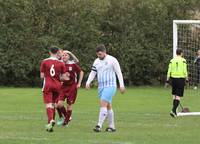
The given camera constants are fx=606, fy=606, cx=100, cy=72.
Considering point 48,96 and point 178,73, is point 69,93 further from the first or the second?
point 178,73

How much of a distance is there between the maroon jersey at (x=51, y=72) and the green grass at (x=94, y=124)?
3.44 ft

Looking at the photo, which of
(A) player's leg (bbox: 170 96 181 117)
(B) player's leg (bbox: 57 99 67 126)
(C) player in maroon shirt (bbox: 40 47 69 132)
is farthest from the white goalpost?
(C) player in maroon shirt (bbox: 40 47 69 132)

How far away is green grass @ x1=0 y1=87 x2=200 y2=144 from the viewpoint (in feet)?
41.3

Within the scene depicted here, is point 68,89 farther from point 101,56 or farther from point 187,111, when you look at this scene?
point 187,111

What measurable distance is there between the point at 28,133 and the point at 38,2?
21.8m

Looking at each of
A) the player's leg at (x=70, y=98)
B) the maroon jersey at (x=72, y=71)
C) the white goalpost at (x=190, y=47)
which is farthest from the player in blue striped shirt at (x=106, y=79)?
the white goalpost at (x=190, y=47)

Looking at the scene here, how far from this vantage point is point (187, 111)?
64.2ft

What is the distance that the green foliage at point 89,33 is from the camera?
34.0 m

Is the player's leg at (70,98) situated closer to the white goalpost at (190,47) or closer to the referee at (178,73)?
the referee at (178,73)

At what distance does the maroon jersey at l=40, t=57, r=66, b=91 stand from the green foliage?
19.6 meters

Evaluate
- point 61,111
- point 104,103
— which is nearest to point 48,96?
point 104,103

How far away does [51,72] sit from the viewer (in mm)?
14258

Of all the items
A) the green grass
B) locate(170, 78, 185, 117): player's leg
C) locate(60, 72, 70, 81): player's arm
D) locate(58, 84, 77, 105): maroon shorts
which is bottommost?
the green grass

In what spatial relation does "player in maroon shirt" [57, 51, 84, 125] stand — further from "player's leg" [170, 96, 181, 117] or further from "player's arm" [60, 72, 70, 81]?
"player's leg" [170, 96, 181, 117]
